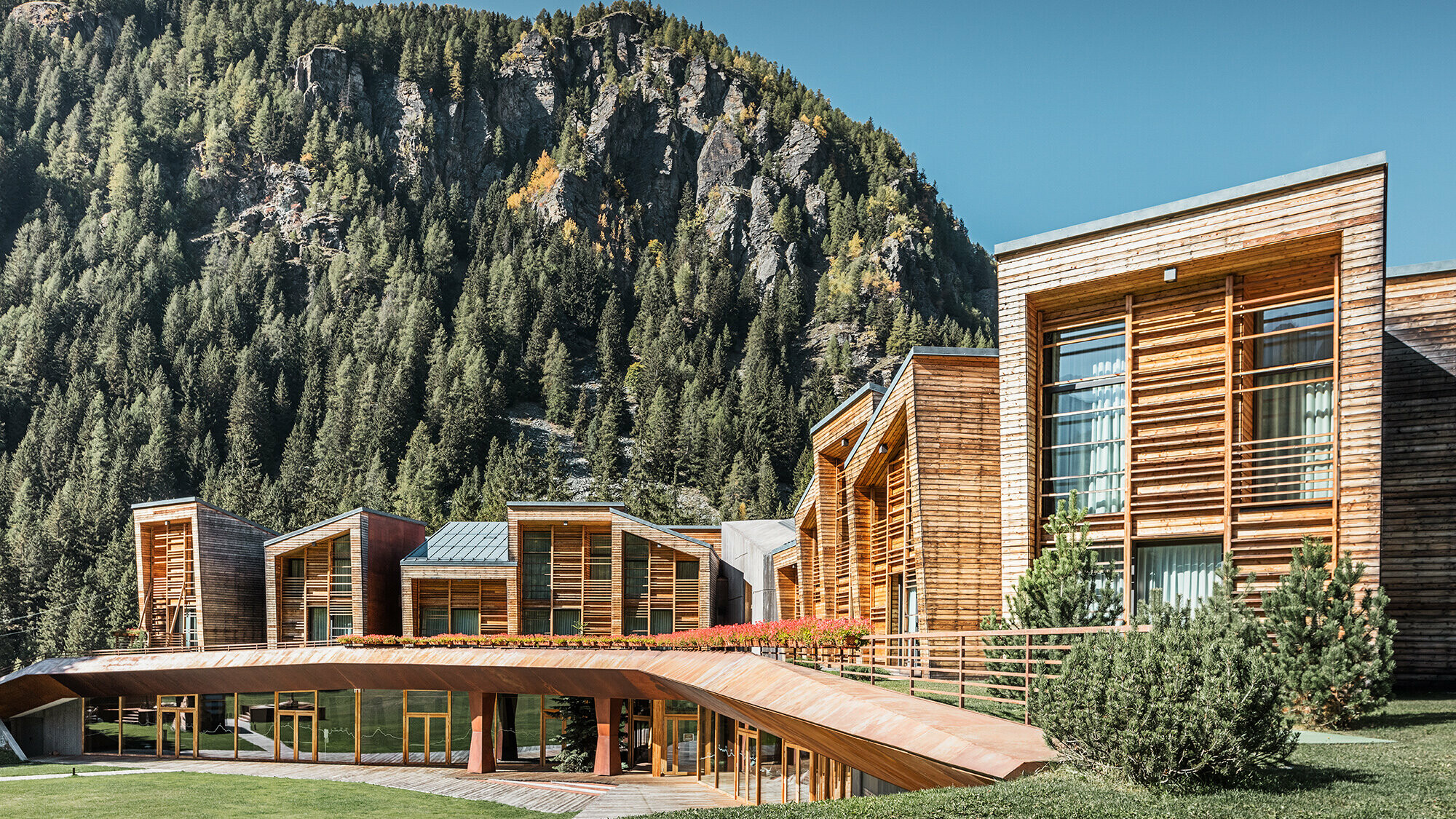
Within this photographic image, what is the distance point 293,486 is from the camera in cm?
9206

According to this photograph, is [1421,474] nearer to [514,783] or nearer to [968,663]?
[968,663]

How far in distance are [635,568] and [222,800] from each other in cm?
1798

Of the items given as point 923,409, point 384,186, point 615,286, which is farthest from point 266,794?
point 384,186

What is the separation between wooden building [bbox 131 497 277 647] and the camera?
41.1 metres

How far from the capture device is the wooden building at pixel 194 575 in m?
41.1

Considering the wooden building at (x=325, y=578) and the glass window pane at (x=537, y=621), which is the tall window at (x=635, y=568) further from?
the wooden building at (x=325, y=578)

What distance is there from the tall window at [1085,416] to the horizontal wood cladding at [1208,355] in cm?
26

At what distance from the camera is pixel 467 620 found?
137 ft

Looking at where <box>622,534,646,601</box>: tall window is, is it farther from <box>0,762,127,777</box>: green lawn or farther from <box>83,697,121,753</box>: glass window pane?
<box>83,697,121,753</box>: glass window pane

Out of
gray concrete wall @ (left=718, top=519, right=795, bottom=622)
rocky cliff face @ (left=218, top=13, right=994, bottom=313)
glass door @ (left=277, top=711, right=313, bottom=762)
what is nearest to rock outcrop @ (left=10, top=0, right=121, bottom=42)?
rocky cliff face @ (left=218, top=13, right=994, bottom=313)

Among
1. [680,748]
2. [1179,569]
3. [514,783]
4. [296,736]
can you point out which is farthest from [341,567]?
[1179,569]

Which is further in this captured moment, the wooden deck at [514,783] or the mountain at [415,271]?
the mountain at [415,271]

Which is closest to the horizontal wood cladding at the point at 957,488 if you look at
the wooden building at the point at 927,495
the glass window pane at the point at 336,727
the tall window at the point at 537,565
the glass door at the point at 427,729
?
the wooden building at the point at 927,495

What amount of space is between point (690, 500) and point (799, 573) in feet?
176
